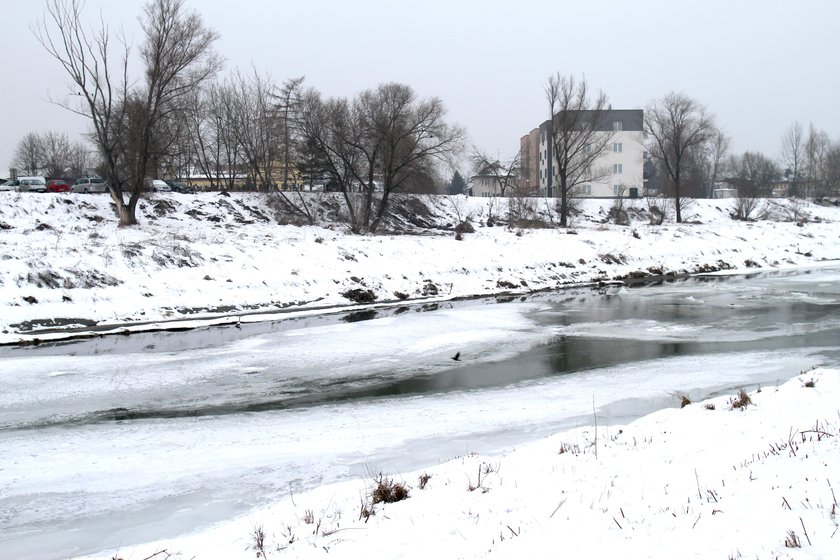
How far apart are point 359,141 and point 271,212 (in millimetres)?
8372

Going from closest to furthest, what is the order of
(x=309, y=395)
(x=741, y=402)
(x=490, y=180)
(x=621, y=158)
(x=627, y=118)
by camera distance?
(x=741, y=402)
(x=309, y=395)
(x=621, y=158)
(x=627, y=118)
(x=490, y=180)

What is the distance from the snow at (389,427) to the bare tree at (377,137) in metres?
13.2

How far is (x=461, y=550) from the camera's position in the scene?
4.54 metres

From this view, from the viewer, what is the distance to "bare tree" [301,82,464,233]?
3822 centimetres

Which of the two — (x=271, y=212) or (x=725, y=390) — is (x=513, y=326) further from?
(x=271, y=212)

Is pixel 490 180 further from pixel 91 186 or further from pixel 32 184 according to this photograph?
pixel 32 184

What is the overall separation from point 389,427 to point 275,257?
55.6ft

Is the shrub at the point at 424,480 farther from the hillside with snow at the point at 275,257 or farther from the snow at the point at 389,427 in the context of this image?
the hillside with snow at the point at 275,257

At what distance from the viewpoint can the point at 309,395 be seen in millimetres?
11039

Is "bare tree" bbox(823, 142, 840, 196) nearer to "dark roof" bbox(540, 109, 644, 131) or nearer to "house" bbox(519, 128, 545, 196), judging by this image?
"dark roof" bbox(540, 109, 644, 131)

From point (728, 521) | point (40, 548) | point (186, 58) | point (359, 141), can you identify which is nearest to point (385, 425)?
point (40, 548)

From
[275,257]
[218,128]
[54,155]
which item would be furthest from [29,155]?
[275,257]

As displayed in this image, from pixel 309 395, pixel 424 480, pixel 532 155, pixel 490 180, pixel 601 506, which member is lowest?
pixel 309 395

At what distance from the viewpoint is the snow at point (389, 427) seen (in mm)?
4699
